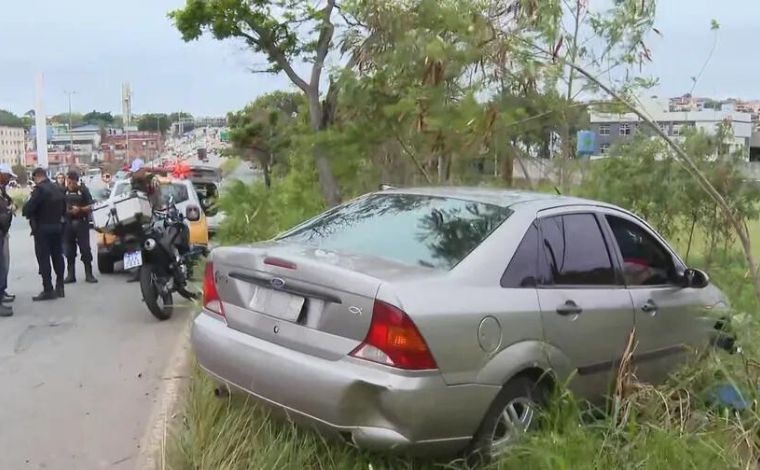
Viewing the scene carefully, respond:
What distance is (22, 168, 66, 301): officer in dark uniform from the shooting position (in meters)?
9.82

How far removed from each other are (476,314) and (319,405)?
84 cm

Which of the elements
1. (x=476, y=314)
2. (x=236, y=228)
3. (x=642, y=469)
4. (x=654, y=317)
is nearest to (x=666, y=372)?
(x=654, y=317)

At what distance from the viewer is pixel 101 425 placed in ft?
17.4

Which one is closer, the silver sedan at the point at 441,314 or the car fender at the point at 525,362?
the silver sedan at the point at 441,314

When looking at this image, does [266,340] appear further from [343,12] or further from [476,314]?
[343,12]

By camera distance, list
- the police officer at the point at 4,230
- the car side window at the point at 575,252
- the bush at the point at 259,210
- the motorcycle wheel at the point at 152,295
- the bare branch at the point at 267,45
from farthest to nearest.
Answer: the bare branch at the point at 267,45 → the bush at the point at 259,210 → the police officer at the point at 4,230 → the motorcycle wheel at the point at 152,295 → the car side window at the point at 575,252

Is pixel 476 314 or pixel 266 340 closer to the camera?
pixel 476 314

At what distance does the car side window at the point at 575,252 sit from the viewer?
4.44m

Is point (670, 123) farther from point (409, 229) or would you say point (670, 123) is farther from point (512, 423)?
point (512, 423)

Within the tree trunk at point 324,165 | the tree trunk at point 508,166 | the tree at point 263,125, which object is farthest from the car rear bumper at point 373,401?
the tree at point 263,125

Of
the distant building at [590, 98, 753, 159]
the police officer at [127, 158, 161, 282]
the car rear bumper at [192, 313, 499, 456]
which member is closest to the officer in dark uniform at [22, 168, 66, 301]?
the police officer at [127, 158, 161, 282]

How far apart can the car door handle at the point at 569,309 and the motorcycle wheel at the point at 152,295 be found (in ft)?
18.2

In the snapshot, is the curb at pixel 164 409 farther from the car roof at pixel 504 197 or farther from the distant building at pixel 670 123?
the distant building at pixel 670 123

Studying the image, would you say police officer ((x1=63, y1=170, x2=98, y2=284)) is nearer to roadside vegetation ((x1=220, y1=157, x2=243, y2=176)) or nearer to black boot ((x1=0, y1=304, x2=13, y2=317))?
black boot ((x1=0, y1=304, x2=13, y2=317))
